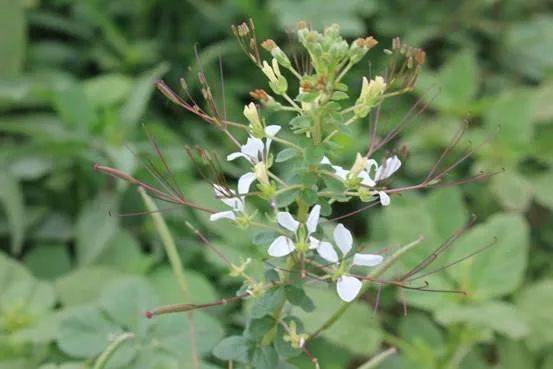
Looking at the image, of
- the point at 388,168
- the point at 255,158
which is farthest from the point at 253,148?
the point at 388,168

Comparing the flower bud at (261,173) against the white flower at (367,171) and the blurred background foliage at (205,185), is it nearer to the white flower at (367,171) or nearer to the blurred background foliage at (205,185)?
the white flower at (367,171)

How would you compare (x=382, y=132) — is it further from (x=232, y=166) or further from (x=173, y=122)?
(x=173, y=122)

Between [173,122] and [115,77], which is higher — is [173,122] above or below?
below

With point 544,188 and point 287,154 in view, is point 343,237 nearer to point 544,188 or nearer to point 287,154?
point 287,154

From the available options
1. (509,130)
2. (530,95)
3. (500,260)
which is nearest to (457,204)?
(500,260)

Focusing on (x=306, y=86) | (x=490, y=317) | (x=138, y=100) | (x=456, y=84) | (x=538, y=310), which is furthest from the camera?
(x=456, y=84)
